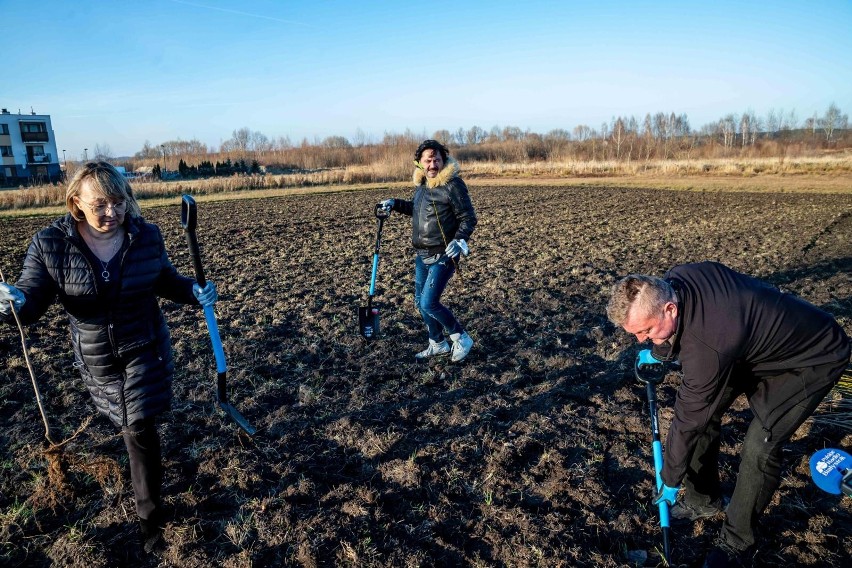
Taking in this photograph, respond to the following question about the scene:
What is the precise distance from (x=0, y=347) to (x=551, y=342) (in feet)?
22.7

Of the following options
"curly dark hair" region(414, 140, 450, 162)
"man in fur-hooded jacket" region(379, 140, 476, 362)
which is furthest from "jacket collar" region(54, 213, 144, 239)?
"curly dark hair" region(414, 140, 450, 162)

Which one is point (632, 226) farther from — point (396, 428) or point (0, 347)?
point (0, 347)

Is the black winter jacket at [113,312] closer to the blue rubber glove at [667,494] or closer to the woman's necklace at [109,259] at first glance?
the woman's necklace at [109,259]

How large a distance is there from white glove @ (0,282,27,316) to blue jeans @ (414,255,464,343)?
3.46 meters

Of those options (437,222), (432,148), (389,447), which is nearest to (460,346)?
(437,222)

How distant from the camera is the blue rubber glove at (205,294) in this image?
347 cm

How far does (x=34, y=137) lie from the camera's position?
2520 inches

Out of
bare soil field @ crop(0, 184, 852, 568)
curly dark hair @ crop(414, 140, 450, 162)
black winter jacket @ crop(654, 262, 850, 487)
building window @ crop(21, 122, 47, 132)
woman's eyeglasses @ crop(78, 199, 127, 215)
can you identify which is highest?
building window @ crop(21, 122, 47, 132)

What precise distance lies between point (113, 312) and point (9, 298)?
479 millimetres

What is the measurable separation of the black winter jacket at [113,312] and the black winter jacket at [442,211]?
2.73 meters

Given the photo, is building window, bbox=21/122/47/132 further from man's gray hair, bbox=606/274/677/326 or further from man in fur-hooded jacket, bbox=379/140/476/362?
man's gray hair, bbox=606/274/677/326

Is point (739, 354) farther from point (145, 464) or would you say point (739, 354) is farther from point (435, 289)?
point (145, 464)

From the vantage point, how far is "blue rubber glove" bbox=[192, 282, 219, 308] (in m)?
3.47

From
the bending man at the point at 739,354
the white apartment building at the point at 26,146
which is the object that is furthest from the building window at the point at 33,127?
the bending man at the point at 739,354
